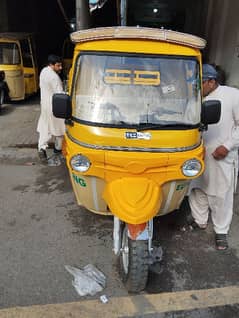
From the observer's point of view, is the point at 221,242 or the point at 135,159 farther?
the point at 221,242

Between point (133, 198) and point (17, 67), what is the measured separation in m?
9.56

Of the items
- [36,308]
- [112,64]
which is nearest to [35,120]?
[112,64]

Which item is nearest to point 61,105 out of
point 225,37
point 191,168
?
point 191,168

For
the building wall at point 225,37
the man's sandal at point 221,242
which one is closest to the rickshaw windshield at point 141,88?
the man's sandal at point 221,242

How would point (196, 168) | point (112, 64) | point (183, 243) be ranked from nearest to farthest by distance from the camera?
point (196, 168), point (112, 64), point (183, 243)

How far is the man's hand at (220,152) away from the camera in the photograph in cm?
329

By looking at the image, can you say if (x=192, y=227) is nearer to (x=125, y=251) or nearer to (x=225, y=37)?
(x=125, y=251)

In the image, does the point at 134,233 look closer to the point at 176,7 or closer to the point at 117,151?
the point at 117,151

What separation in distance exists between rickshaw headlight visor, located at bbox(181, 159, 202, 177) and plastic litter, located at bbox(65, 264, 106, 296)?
4.22 ft

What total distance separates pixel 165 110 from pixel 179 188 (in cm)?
75

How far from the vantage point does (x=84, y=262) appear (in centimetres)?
337

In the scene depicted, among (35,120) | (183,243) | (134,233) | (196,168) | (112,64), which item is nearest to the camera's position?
(134,233)

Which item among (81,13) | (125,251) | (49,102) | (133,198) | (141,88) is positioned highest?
(81,13)

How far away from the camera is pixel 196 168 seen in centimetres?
298
